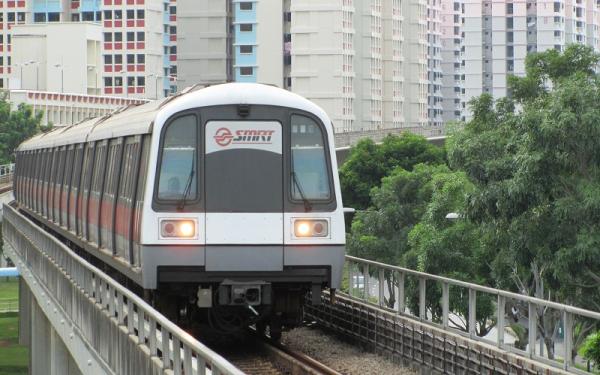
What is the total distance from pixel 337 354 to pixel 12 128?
85.5 metres

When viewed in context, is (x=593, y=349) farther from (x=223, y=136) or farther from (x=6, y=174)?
(x=6, y=174)

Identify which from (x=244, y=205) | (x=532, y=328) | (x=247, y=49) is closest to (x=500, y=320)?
(x=532, y=328)

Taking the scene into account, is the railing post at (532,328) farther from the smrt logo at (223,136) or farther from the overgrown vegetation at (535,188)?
the overgrown vegetation at (535,188)

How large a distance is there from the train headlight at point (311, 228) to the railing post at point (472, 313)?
1.82 metres

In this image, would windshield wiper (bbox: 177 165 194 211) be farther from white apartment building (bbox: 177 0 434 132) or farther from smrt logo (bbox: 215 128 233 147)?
white apartment building (bbox: 177 0 434 132)

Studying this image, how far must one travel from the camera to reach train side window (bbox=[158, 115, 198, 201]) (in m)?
20.2

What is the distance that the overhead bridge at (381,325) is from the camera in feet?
55.2

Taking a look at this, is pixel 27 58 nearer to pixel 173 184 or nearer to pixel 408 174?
pixel 408 174

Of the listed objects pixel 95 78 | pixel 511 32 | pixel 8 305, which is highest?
pixel 511 32

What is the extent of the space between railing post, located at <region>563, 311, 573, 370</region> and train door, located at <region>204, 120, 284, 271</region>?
4252 millimetres

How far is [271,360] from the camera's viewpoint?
21.2m

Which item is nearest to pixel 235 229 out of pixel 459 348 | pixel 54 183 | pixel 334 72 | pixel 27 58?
pixel 459 348

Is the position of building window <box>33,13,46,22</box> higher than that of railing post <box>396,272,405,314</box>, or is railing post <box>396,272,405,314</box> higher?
building window <box>33,13,46,22</box>

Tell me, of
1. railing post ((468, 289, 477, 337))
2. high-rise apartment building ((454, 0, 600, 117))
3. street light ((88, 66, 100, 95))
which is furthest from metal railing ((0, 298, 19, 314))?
high-rise apartment building ((454, 0, 600, 117))
